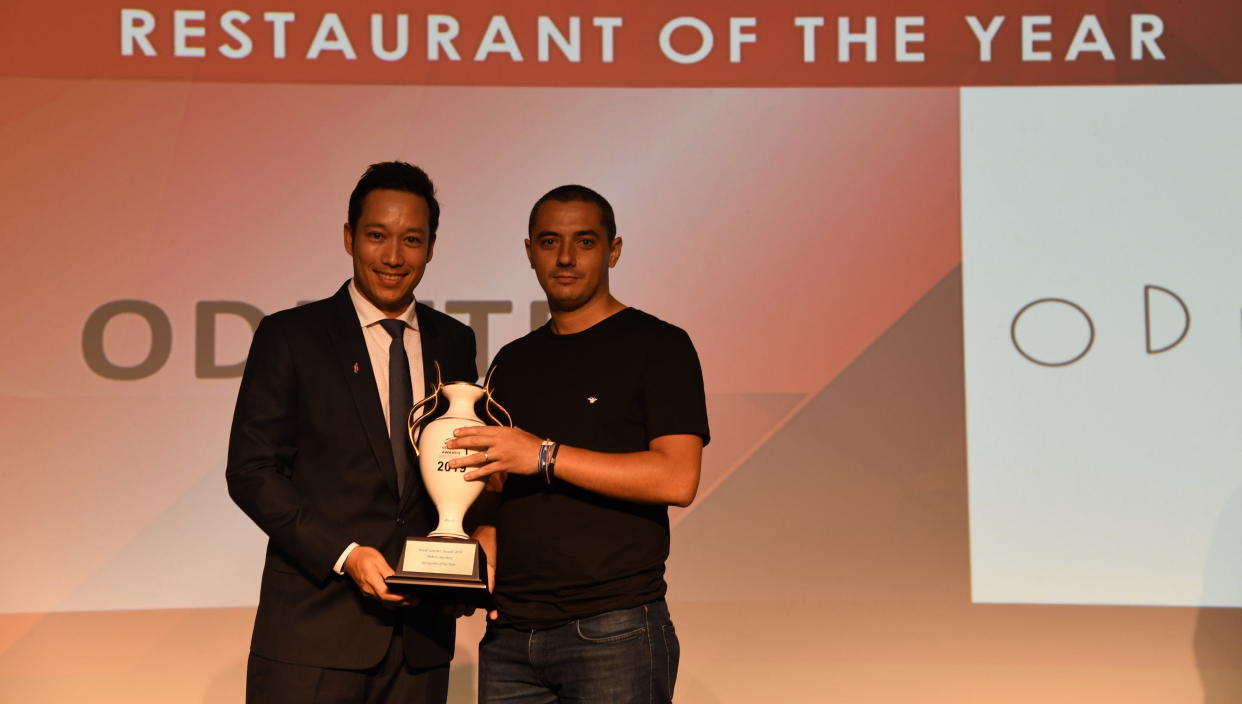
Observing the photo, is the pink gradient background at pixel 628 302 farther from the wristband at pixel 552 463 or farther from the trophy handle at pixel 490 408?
the wristband at pixel 552 463

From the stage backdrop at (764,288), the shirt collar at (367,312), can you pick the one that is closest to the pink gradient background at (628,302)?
the stage backdrop at (764,288)

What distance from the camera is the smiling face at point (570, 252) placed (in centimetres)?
194

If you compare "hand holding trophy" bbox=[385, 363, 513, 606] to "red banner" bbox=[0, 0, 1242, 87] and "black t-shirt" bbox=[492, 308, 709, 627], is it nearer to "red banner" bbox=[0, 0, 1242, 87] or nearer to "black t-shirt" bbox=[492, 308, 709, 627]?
"black t-shirt" bbox=[492, 308, 709, 627]

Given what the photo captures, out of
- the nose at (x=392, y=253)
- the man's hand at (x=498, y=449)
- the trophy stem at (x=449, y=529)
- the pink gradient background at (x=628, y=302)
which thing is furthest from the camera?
the pink gradient background at (x=628, y=302)

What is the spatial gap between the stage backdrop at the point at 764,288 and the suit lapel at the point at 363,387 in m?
1.39

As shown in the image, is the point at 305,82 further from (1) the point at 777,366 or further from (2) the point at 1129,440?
(2) the point at 1129,440

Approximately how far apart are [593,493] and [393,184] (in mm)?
718

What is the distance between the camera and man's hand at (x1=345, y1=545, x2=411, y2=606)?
1863 millimetres

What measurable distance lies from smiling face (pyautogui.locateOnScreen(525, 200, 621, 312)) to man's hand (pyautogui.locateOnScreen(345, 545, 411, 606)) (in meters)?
0.55

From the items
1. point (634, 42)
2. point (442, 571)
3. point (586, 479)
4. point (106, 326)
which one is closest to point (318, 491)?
point (442, 571)

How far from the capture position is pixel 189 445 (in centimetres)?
335

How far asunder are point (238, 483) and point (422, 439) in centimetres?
35

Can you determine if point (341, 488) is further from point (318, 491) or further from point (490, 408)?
point (490, 408)

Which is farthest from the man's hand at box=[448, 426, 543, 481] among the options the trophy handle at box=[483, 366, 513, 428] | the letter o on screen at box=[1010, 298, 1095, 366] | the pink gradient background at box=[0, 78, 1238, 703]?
the letter o on screen at box=[1010, 298, 1095, 366]
